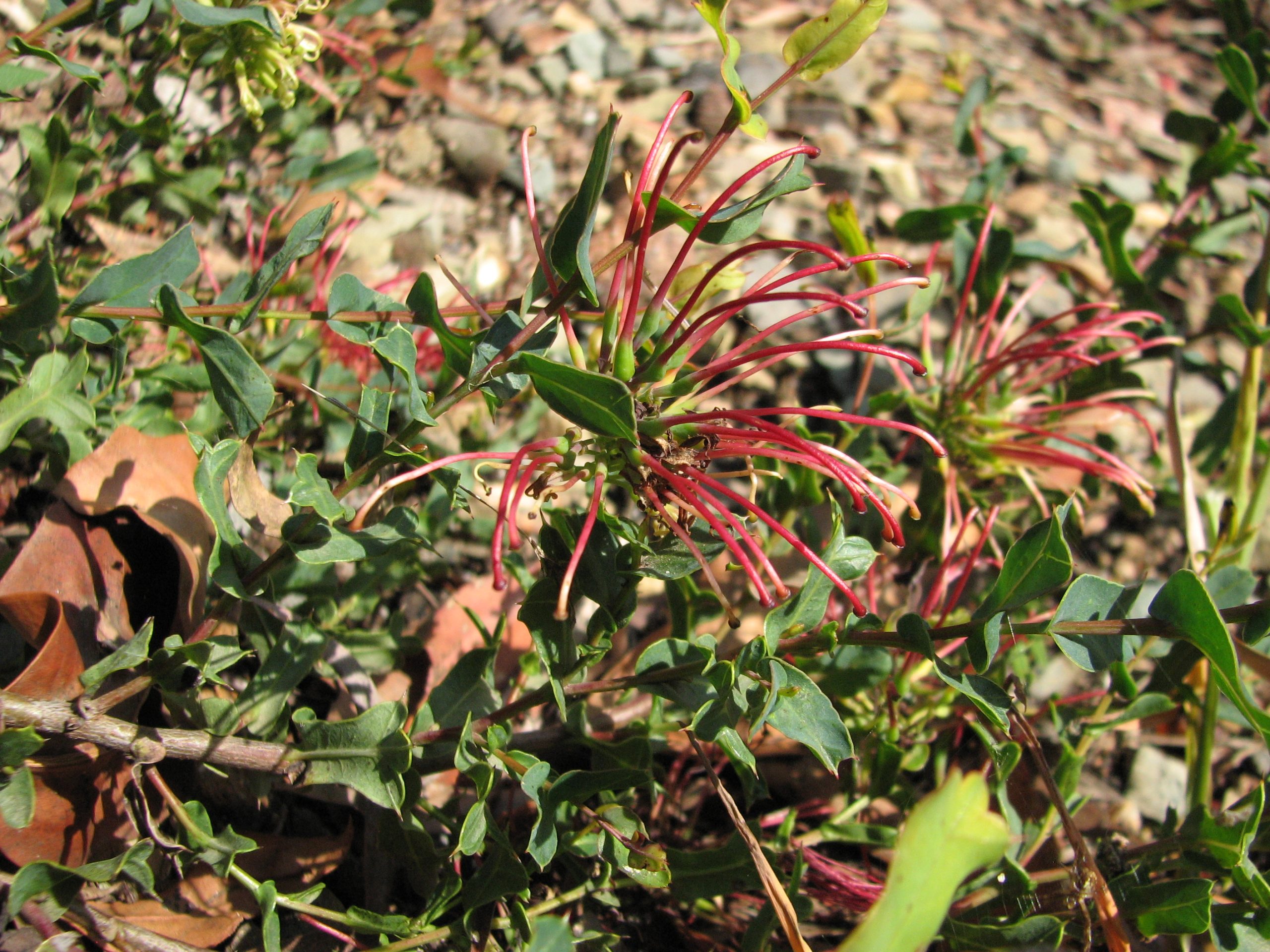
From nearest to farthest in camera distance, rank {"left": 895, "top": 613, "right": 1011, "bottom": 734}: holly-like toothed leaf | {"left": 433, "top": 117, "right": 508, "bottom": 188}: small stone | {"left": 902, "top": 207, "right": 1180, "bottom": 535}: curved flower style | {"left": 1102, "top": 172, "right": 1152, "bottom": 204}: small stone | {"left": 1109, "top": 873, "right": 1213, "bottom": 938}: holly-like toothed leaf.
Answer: {"left": 895, "top": 613, "right": 1011, "bottom": 734}: holly-like toothed leaf < {"left": 1109, "top": 873, "right": 1213, "bottom": 938}: holly-like toothed leaf < {"left": 902, "top": 207, "right": 1180, "bottom": 535}: curved flower style < {"left": 433, "top": 117, "right": 508, "bottom": 188}: small stone < {"left": 1102, "top": 172, "right": 1152, "bottom": 204}: small stone

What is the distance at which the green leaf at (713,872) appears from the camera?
112 centimetres

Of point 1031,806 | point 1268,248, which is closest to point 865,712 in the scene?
point 1031,806

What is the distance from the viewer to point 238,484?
932 millimetres

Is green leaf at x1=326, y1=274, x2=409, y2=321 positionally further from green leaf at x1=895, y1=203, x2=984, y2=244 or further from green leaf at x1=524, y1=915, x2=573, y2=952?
green leaf at x1=895, y1=203, x2=984, y2=244

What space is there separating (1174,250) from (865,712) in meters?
1.25

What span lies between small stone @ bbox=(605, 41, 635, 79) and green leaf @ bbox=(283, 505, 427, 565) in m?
1.66

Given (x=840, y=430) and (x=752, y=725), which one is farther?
(x=840, y=430)

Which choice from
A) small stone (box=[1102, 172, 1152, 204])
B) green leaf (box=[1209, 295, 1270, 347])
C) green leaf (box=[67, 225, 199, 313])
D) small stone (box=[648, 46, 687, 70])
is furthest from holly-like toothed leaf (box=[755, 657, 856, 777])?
small stone (box=[1102, 172, 1152, 204])

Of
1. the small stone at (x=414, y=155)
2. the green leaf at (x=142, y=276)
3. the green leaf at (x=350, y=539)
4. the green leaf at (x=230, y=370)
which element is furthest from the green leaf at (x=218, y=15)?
the small stone at (x=414, y=155)

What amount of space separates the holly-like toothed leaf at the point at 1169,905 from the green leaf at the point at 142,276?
1431 millimetres

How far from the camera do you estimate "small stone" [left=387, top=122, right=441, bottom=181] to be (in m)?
1.96

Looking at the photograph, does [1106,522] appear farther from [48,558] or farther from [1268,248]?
[48,558]

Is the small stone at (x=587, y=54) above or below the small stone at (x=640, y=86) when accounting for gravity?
above

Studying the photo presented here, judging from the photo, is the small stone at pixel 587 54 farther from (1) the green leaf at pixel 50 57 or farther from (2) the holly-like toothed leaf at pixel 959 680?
(2) the holly-like toothed leaf at pixel 959 680
